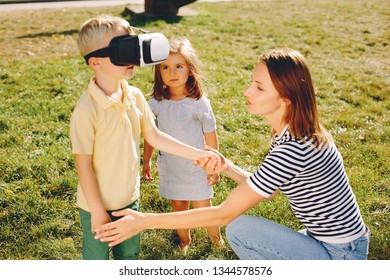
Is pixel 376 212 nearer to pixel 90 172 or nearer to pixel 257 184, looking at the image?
pixel 257 184

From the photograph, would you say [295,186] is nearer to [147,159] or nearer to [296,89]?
[296,89]

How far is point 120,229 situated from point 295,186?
807mm

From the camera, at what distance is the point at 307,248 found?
215cm

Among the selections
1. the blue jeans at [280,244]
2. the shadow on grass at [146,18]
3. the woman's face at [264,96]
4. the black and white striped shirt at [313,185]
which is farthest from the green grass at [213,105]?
the woman's face at [264,96]

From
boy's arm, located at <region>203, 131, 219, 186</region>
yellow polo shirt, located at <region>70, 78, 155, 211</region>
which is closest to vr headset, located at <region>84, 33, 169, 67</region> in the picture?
yellow polo shirt, located at <region>70, 78, 155, 211</region>

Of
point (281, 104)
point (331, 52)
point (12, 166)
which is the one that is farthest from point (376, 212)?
point (331, 52)

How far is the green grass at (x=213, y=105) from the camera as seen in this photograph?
293cm

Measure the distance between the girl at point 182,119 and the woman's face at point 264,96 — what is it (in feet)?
1.77

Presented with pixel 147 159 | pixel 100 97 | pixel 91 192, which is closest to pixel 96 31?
pixel 100 97

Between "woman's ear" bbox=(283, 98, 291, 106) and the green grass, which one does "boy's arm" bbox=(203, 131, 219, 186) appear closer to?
the green grass

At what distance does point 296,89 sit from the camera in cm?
210

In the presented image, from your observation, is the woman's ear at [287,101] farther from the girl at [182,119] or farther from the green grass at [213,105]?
the green grass at [213,105]

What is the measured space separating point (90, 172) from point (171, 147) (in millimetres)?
485
